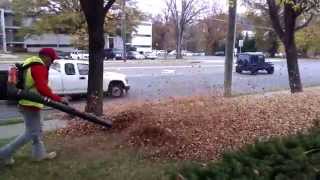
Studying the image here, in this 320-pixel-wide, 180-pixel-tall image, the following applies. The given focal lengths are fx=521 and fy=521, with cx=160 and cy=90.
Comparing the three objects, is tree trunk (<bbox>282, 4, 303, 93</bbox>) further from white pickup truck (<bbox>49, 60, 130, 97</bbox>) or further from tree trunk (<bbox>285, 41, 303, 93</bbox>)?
white pickup truck (<bbox>49, 60, 130, 97</bbox>)

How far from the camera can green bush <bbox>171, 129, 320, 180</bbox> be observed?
359cm

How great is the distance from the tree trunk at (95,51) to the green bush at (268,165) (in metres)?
5.50

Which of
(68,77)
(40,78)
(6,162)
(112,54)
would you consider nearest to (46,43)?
(112,54)

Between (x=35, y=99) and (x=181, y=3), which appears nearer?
(x=35, y=99)

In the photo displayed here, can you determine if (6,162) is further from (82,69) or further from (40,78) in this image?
(82,69)

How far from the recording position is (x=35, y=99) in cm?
629

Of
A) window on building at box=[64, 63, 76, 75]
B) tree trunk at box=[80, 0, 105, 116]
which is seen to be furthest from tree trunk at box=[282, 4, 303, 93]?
window on building at box=[64, 63, 76, 75]

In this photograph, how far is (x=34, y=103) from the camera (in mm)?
6391

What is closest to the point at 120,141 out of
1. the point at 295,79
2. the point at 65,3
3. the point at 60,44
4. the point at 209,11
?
the point at 295,79

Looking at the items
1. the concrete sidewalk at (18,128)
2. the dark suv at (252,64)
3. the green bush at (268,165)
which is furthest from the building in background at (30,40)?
the green bush at (268,165)

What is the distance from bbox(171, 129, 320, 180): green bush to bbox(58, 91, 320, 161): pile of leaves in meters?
1.88

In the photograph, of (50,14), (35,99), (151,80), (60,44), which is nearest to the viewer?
(35,99)

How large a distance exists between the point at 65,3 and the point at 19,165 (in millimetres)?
43614

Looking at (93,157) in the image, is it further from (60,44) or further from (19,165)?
(60,44)
